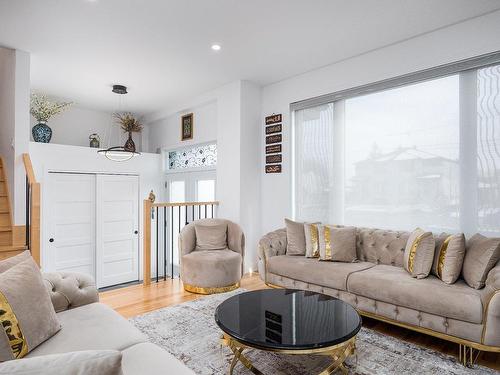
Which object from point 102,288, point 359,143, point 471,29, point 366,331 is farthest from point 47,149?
point 471,29

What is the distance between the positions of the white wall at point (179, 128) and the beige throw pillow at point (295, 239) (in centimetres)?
226

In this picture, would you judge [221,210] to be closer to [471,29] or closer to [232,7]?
[232,7]

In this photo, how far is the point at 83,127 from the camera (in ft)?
20.1

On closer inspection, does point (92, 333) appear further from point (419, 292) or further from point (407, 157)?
point (407, 157)

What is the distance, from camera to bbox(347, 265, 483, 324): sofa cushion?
2.19m

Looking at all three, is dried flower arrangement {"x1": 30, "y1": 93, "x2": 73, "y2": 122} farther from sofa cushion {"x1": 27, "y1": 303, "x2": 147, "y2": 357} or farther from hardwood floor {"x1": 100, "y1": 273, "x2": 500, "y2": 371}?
sofa cushion {"x1": 27, "y1": 303, "x2": 147, "y2": 357}

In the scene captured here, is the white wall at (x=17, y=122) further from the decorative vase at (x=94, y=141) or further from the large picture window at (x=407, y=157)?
the large picture window at (x=407, y=157)

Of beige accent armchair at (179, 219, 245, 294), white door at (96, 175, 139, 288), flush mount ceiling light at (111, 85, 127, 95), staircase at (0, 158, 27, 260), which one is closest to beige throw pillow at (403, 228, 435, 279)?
beige accent armchair at (179, 219, 245, 294)

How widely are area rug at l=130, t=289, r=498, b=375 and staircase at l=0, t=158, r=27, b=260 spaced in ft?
5.02

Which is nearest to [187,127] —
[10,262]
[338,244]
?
[338,244]

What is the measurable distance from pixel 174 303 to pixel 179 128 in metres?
3.64

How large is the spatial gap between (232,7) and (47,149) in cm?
385

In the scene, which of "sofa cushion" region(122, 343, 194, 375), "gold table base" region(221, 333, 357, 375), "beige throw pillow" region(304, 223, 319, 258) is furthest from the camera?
"beige throw pillow" region(304, 223, 319, 258)

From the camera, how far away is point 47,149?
4.91 metres
